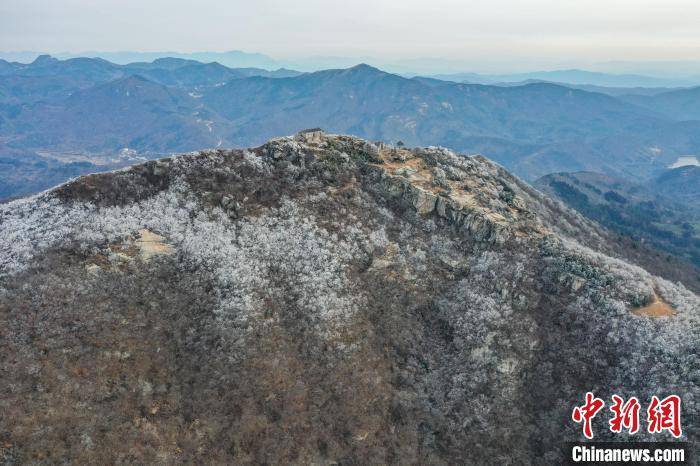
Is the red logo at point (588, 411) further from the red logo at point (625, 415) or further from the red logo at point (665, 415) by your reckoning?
the red logo at point (665, 415)

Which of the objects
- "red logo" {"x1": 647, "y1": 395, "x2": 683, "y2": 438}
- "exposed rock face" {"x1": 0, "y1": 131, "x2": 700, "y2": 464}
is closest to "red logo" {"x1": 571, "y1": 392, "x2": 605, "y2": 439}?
"exposed rock face" {"x1": 0, "y1": 131, "x2": 700, "y2": 464}

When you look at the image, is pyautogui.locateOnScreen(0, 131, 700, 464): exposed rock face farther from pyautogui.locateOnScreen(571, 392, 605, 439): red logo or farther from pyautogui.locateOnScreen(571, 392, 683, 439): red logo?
pyautogui.locateOnScreen(571, 392, 605, 439): red logo

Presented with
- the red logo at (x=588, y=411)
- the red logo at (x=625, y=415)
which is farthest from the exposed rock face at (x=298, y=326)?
the red logo at (x=588, y=411)

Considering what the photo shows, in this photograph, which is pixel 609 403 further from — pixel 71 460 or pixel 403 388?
pixel 71 460

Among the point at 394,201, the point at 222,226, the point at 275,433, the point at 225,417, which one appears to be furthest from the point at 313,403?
the point at 394,201

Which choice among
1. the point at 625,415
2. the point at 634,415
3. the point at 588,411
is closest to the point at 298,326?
the point at 588,411

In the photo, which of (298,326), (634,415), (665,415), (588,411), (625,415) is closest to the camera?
(665,415)

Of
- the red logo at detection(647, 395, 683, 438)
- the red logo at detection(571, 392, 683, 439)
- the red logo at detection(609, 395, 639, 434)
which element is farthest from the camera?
the red logo at detection(609, 395, 639, 434)

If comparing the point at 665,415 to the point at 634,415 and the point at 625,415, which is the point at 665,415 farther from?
the point at 625,415
